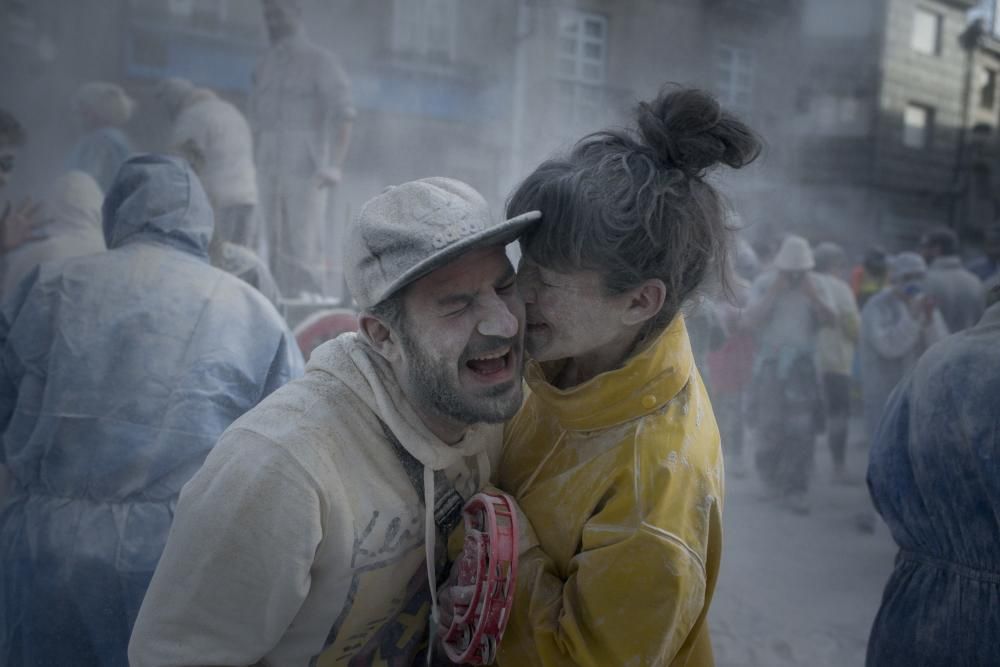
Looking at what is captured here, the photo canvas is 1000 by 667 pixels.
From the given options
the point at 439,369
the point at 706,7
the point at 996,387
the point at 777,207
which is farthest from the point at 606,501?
the point at 777,207

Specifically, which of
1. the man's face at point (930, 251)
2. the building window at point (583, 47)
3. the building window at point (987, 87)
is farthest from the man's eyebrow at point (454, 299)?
the building window at point (987, 87)

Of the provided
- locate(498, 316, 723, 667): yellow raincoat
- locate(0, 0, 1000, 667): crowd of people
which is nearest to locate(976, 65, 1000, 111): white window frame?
locate(0, 0, 1000, 667): crowd of people

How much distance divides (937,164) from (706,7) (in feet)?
20.8

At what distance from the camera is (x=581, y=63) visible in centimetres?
945

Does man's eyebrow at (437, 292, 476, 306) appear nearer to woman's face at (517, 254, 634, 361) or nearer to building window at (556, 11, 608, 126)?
woman's face at (517, 254, 634, 361)

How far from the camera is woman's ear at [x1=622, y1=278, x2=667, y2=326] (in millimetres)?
1534

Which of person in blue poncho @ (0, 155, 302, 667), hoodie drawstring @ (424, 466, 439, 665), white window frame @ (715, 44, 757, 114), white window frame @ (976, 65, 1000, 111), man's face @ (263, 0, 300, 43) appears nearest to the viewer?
hoodie drawstring @ (424, 466, 439, 665)

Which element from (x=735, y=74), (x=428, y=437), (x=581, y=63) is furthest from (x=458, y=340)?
(x=735, y=74)

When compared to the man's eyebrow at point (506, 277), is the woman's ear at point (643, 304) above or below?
below

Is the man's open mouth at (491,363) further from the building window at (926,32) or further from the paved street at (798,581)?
the building window at (926,32)

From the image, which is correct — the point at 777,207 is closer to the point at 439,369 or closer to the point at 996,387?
the point at 996,387

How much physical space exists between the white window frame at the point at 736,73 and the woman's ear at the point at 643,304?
9600 millimetres

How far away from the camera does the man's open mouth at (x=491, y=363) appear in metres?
1.44

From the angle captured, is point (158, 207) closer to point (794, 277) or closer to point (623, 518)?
point (623, 518)
